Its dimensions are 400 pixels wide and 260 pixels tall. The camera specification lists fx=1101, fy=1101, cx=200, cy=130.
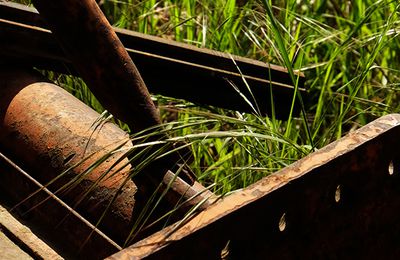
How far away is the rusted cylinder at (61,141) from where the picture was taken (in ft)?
9.20

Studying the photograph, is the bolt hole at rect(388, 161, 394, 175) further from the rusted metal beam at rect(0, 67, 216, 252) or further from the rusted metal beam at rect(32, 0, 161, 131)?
the rusted metal beam at rect(32, 0, 161, 131)

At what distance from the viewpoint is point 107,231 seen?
9.18 feet

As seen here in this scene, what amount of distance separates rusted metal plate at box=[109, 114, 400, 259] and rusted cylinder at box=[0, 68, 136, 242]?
0.48 metres

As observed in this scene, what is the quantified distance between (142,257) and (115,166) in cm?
80

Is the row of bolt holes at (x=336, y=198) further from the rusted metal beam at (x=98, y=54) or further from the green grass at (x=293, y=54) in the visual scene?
the green grass at (x=293, y=54)

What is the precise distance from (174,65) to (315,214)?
40.2 inches

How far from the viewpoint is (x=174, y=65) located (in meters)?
3.40

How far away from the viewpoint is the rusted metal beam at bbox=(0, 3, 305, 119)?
134 inches

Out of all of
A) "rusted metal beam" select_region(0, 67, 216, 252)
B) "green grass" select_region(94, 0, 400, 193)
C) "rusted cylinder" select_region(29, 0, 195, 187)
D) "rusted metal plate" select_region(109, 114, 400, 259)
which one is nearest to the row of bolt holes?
"rusted metal plate" select_region(109, 114, 400, 259)

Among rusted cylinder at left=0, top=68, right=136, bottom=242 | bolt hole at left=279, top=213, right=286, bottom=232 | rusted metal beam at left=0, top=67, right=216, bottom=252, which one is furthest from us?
rusted cylinder at left=0, top=68, right=136, bottom=242

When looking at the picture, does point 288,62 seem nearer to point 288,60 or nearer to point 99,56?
point 288,60

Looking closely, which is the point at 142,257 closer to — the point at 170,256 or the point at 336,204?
the point at 170,256

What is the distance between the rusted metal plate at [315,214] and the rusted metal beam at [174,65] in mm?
808

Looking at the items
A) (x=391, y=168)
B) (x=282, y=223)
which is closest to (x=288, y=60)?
(x=391, y=168)
